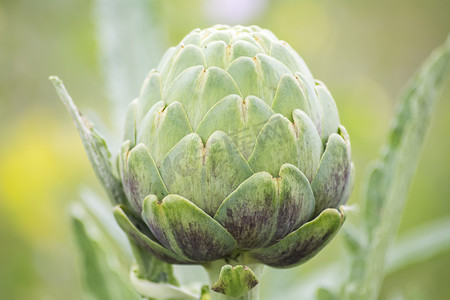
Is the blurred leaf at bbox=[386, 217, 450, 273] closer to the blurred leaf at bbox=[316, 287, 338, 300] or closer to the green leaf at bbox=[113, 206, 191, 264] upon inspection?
the blurred leaf at bbox=[316, 287, 338, 300]

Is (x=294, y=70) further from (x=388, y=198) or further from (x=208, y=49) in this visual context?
(x=388, y=198)

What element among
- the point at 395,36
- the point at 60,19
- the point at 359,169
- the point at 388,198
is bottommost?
the point at 388,198

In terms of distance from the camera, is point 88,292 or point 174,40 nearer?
point 88,292

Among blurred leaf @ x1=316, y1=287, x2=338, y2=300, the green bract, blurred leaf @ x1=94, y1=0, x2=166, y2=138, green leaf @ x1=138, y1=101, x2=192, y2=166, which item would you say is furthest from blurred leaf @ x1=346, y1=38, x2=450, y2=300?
blurred leaf @ x1=94, y1=0, x2=166, y2=138

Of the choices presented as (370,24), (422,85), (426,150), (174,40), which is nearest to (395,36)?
(370,24)

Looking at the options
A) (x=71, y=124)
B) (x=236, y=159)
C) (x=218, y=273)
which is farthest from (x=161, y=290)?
(x=71, y=124)

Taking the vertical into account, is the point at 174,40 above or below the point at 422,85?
above
